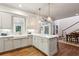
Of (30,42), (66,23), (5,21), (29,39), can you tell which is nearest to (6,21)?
(5,21)

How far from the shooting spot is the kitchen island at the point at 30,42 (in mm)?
3307

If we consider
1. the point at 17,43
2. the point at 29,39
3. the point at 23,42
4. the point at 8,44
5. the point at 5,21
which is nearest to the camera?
the point at 8,44

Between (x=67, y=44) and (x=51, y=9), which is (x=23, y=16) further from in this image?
(x=67, y=44)

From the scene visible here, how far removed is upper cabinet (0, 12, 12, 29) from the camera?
4.08 metres

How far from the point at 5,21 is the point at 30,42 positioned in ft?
6.41

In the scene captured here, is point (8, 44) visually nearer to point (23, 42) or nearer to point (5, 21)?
point (23, 42)

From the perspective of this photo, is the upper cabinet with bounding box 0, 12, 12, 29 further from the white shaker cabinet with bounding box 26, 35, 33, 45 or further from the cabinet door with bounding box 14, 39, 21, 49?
the white shaker cabinet with bounding box 26, 35, 33, 45

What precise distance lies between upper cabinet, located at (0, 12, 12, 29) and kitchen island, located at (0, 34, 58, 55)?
684 mm

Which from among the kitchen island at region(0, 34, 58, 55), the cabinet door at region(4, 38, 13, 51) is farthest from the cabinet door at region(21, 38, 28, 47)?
the cabinet door at region(4, 38, 13, 51)

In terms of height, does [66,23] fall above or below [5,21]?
below

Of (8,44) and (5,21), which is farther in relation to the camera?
(5,21)

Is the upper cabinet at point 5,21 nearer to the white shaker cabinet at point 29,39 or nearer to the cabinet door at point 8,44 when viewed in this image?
the cabinet door at point 8,44

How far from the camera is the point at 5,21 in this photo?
13.8 feet

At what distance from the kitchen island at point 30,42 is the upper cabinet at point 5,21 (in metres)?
0.68
